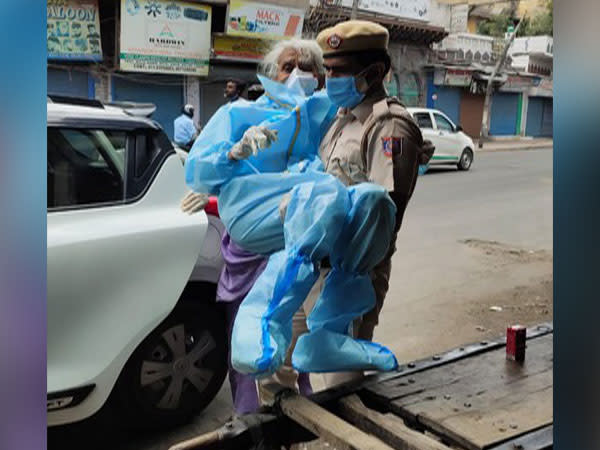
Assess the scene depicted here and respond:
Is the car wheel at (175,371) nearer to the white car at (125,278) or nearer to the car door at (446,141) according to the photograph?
the white car at (125,278)

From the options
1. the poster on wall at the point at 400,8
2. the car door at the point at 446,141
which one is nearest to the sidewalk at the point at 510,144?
the poster on wall at the point at 400,8

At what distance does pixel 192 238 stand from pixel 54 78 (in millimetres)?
13603

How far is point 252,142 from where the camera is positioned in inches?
80.0

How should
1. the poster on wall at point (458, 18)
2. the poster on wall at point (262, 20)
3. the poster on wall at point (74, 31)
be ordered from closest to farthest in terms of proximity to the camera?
1. the poster on wall at point (74, 31)
2. the poster on wall at point (262, 20)
3. the poster on wall at point (458, 18)

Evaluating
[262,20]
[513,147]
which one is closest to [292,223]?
[262,20]

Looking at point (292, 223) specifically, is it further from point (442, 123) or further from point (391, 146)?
point (442, 123)

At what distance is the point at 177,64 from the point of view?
16844mm

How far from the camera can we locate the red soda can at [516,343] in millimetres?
2160

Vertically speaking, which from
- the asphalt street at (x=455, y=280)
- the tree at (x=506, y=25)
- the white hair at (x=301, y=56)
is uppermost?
the tree at (x=506, y=25)

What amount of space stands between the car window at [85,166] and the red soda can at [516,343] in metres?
1.82

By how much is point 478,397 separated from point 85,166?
1978 mm

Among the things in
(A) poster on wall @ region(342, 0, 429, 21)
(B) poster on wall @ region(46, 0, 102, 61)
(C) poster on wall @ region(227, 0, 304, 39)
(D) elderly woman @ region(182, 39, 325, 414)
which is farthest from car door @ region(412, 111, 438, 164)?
(D) elderly woman @ region(182, 39, 325, 414)

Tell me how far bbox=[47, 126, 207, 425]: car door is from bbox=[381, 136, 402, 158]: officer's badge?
1291 millimetres

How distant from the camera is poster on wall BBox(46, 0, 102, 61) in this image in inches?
575
